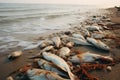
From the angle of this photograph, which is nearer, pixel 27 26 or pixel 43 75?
pixel 43 75

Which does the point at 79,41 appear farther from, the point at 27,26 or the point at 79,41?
the point at 27,26

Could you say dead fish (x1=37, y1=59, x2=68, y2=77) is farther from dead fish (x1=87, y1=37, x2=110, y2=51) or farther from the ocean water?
the ocean water

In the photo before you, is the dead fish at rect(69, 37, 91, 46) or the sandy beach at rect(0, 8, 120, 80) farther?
the dead fish at rect(69, 37, 91, 46)

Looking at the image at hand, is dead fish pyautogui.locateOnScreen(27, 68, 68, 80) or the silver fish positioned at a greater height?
dead fish pyautogui.locateOnScreen(27, 68, 68, 80)

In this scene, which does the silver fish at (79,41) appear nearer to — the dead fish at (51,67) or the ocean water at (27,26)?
the ocean water at (27,26)

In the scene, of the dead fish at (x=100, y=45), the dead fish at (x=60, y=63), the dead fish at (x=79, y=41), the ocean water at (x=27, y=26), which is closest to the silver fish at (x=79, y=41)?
the dead fish at (x=79, y=41)

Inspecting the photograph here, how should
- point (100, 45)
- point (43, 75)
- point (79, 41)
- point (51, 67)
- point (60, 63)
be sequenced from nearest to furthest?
point (43, 75) < point (51, 67) < point (60, 63) < point (100, 45) < point (79, 41)

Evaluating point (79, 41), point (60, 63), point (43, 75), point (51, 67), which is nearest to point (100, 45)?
point (79, 41)

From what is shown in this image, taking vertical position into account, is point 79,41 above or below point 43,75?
below

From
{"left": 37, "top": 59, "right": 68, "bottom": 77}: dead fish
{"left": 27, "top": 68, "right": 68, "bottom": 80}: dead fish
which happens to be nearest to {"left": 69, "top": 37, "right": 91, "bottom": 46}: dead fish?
{"left": 37, "top": 59, "right": 68, "bottom": 77}: dead fish

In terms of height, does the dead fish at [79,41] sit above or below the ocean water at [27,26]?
above

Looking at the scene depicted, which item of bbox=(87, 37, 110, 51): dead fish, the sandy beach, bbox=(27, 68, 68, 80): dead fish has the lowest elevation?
the sandy beach

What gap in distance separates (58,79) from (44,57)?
1825mm

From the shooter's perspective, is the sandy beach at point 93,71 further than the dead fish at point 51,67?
Yes
